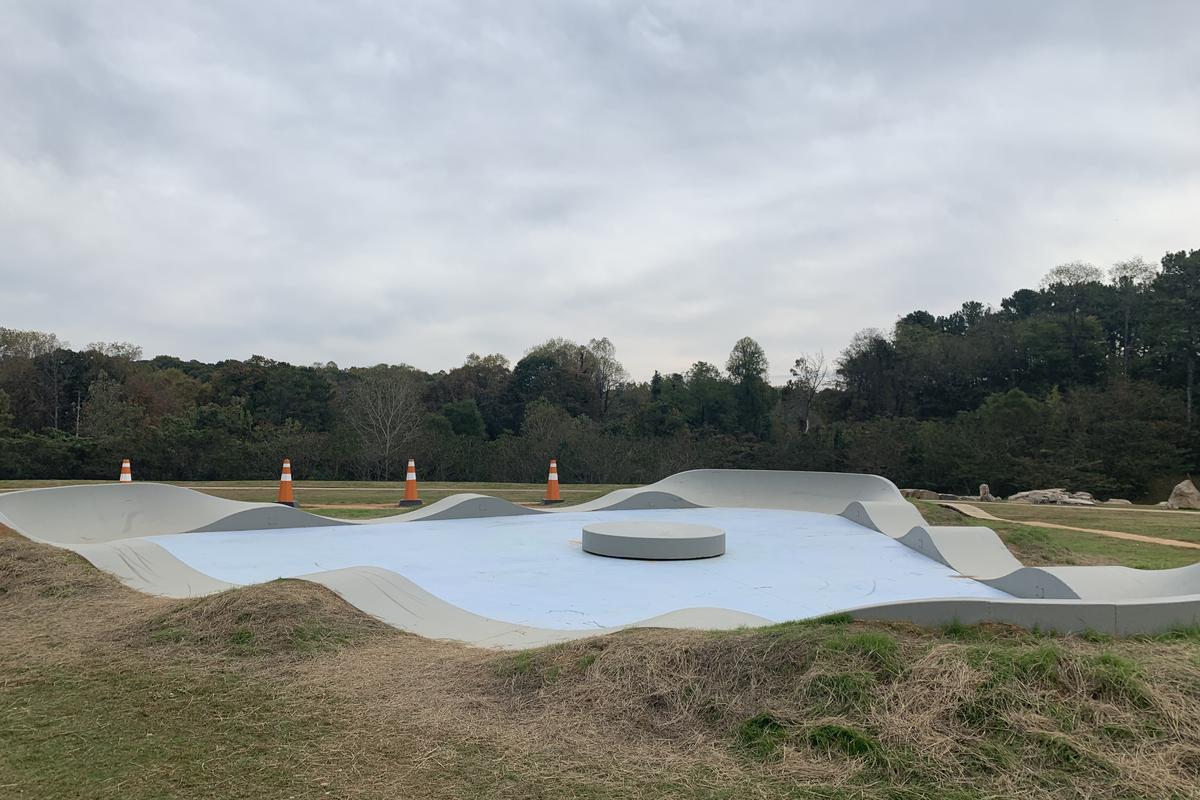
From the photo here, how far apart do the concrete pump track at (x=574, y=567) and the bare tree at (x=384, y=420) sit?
16.3m

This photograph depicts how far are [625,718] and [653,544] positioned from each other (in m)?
5.37

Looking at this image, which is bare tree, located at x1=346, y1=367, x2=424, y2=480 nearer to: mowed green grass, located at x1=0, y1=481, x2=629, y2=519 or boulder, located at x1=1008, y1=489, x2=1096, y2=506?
mowed green grass, located at x1=0, y1=481, x2=629, y2=519

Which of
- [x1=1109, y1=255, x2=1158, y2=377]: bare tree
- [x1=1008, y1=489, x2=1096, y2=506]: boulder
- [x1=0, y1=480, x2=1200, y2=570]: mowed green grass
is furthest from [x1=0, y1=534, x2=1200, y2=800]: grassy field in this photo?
[x1=1109, y1=255, x2=1158, y2=377]: bare tree

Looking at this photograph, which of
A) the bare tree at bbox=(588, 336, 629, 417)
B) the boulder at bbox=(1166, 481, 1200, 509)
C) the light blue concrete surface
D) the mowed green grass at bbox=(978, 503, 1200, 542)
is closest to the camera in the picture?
the light blue concrete surface

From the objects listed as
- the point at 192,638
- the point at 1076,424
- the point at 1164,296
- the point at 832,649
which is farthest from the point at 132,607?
the point at 1164,296

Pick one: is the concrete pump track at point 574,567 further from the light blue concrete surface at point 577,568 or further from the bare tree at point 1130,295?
the bare tree at point 1130,295

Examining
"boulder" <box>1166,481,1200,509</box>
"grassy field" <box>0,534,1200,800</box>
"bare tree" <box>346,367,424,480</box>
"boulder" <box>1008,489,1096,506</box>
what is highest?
"bare tree" <box>346,367,424,480</box>

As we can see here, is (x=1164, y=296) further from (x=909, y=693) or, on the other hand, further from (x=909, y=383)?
(x=909, y=693)

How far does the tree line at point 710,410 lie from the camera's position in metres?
26.8

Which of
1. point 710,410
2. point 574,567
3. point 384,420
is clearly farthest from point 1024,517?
point 710,410

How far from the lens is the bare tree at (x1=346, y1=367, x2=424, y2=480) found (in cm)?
2852

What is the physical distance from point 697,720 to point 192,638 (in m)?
3.42

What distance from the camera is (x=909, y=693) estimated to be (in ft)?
11.3

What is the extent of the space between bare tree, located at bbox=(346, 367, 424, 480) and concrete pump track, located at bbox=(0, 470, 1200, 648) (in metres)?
16.3
